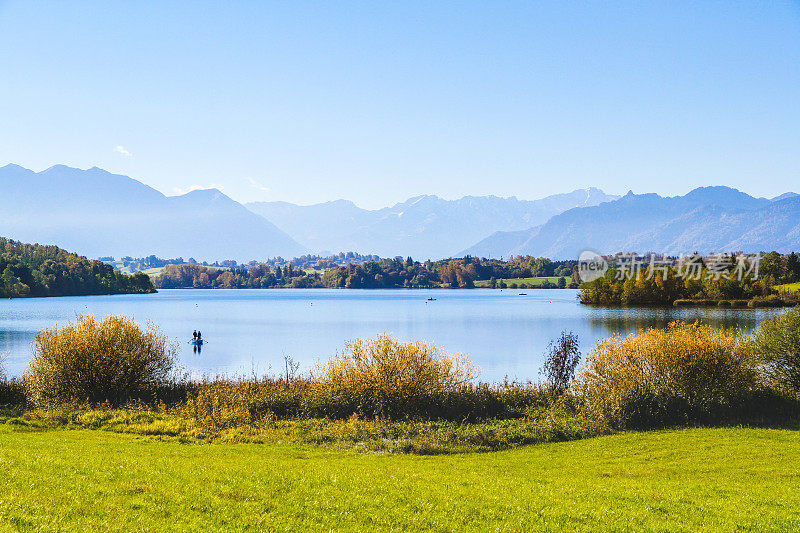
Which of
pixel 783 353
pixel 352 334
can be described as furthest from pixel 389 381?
pixel 352 334

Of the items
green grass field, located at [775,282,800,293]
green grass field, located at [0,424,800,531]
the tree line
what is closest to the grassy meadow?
green grass field, located at [0,424,800,531]

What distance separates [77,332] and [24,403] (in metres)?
3.80

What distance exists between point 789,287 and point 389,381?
383 ft

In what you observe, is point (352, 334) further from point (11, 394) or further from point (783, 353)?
point (783, 353)

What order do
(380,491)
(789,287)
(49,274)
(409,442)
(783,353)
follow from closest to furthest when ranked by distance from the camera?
(380,491) → (409,442) → (783,353) → (789,287) → (49,274)

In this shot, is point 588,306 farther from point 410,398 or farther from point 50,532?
A: point 50,532

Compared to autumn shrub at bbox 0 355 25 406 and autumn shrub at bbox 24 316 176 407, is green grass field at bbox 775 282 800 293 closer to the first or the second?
autumn shrub at bbox 24 316 176 407

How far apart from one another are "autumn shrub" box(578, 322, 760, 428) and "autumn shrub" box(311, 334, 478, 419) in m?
6.15

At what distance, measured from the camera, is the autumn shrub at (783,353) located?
Result: 26094 millimetres

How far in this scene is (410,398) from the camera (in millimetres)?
25156

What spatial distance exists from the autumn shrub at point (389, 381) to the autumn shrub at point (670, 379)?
6153mm

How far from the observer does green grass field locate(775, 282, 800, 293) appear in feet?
363

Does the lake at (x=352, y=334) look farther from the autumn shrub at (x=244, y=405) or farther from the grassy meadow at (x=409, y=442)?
the autumn shrub at (x=244, y=405)

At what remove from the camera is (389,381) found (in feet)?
83.2
